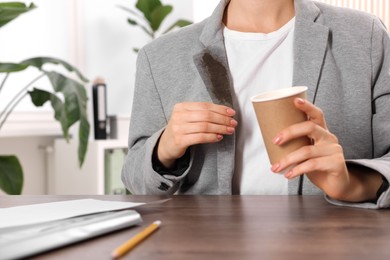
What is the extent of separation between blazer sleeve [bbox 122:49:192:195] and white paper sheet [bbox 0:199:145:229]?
26 centimetres

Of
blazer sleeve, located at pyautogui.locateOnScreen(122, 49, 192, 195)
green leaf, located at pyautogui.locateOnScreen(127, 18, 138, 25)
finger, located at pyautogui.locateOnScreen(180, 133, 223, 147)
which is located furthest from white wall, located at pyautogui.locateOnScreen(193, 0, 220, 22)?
finger, located at pyautogui.locateOnScreen(180, 133, 223, 147)

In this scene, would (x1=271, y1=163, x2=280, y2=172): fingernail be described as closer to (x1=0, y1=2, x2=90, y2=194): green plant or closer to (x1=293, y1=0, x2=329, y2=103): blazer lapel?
(x1=293, y1=0, x2=329, y2=103): blazer lapel

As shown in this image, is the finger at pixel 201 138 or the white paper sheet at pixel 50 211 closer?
the white paper sheet at pixel 50 211

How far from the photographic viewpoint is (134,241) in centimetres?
74

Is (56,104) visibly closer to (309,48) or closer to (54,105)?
(54,105)

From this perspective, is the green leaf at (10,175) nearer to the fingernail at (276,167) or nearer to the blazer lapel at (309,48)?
the blazer lapel at (309,48)

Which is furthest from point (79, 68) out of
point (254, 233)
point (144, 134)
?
point (254, 233)

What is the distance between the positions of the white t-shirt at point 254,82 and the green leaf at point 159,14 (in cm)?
258

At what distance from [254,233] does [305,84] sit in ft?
1.94

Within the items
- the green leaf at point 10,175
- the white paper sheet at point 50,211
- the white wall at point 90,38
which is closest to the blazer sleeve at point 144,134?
the white paper sheet at point 50,211

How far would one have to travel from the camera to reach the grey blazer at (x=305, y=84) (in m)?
1.33

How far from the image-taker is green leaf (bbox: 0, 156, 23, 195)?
276cm

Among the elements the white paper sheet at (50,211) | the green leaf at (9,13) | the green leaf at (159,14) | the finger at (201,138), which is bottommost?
the white paper sheet at (50,211)

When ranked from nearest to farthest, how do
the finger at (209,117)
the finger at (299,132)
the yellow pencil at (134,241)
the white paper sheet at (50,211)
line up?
the yellow pencil at (134,241), the white paper sheet at (50,211), the finger at (299,132), the finger at (209,117)
